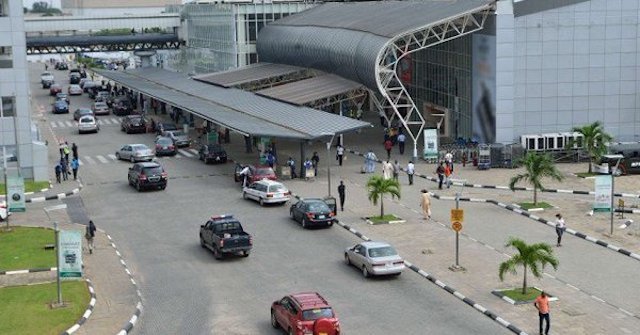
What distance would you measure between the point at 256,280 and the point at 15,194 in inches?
669

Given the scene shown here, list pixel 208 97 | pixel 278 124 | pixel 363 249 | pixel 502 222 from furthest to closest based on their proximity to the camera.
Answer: pixel 208 97 < pixel 278 124 < pixel 502 222 < pixel 363 249

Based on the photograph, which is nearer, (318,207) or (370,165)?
(318,207)

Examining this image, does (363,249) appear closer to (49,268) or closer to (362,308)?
(362,308)

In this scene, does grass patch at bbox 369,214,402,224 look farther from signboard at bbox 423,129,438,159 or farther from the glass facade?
the glass facade

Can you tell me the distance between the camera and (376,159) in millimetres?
65250

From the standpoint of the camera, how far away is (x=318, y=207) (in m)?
45.7

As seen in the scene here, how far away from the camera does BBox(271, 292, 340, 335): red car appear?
2936 cm

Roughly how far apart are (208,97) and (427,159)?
23476 mm

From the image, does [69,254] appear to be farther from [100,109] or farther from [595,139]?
[100,109]

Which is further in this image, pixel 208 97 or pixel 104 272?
pixel 208 97

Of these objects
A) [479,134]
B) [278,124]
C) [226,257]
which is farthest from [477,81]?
[226,257]

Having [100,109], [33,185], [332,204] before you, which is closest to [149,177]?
[33,185]

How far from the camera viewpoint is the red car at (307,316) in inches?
1156

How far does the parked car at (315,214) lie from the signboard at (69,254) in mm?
13065
